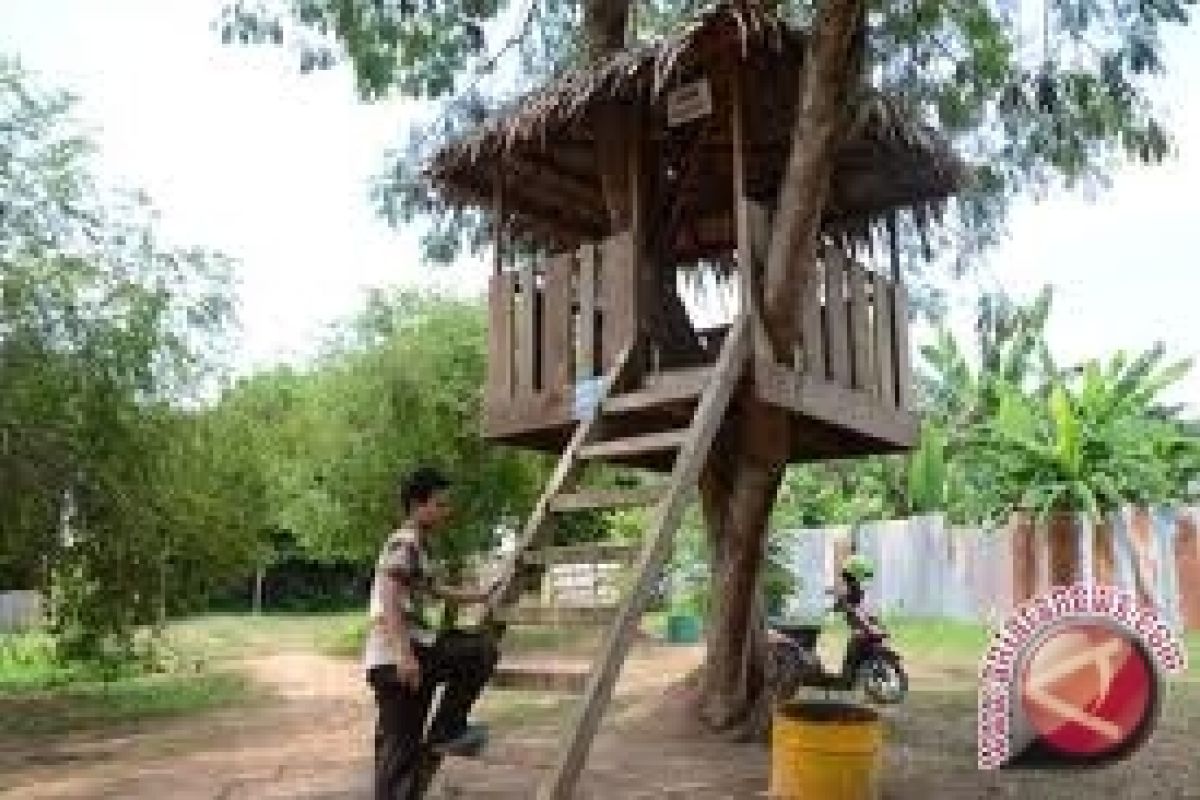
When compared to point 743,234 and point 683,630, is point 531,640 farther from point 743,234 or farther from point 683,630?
point 743,234

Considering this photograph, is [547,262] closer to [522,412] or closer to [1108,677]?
[522,412]

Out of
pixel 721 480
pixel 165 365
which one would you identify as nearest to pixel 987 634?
pixel 721 480

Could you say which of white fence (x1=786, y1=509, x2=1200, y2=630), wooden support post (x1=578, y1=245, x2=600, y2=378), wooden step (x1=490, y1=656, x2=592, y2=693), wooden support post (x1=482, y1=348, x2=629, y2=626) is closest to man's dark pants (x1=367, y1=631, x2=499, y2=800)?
wooden step (x1=490, y1=656, x2=592, y2=693)

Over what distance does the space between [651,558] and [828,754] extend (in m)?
1.40

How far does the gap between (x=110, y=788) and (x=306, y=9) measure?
6553mm

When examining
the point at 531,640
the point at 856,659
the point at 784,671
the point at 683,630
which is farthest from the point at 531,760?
the point at 531,640

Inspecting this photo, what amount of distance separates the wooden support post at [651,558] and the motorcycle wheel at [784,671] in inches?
128

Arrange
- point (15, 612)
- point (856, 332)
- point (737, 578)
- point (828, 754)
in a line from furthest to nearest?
point (15, 612), point (737, 578), point (856, 332), point (828, 754)

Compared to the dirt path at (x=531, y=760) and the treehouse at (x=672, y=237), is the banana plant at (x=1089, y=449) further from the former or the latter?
the treehouse at (x=672, y=237)

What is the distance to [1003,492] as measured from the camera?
821 inches

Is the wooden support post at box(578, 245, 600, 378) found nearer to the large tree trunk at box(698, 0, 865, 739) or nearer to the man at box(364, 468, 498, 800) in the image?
the large tree trunk at box(698, 0, 865, 739)

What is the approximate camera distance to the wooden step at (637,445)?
7750 mm

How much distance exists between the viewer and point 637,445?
7.96 metres

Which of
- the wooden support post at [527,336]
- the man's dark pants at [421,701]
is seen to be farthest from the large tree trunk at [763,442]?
the man's dark pants at [421,701]
